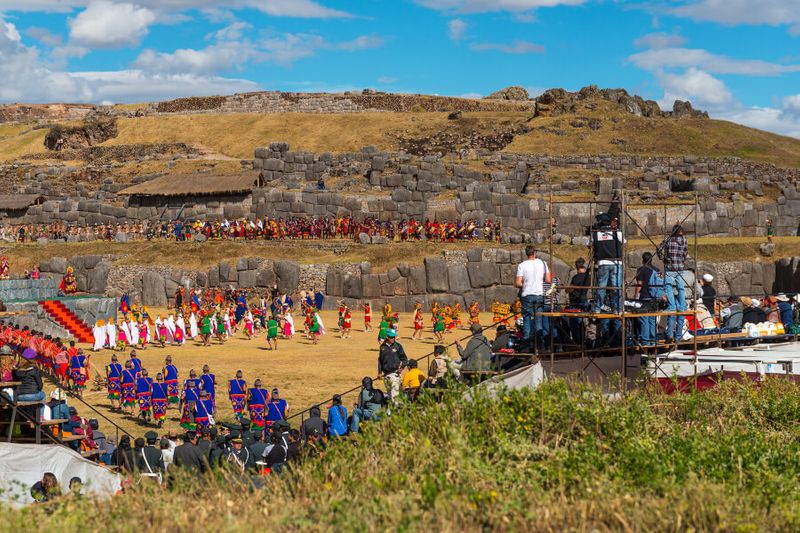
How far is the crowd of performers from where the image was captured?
43094mm

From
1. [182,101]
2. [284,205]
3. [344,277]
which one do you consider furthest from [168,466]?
[182,101]

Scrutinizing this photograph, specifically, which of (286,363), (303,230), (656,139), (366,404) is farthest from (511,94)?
(366,404)

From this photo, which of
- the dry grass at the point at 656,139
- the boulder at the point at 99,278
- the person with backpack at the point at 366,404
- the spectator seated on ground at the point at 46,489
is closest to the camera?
the spectator seated on ground at the point at 46,489

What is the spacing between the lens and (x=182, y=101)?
91375mm

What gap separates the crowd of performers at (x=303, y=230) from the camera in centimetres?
4309

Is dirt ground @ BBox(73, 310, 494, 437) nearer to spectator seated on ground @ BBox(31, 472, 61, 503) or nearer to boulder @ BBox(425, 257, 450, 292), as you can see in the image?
boulder @ BBox(425, 257, 450, 292)

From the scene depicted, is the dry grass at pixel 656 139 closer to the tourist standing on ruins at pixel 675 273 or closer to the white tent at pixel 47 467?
the tourist standing on ruins at pixel 675 273

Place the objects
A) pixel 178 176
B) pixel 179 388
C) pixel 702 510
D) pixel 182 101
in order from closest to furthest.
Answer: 1. pixel 702 510
2. pixel 179 388
3. pixel 178 176
4. pixel 182 101

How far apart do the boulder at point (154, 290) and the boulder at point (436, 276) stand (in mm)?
10983

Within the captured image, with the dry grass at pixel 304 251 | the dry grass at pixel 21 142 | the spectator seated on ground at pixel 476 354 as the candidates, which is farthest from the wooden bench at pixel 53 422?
the dry grass at pixel 21 142

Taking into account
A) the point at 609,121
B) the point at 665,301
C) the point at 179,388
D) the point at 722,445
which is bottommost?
the point at 179,388

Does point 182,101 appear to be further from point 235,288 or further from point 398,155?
point 235,288

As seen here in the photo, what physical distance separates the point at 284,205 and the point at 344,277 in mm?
10264

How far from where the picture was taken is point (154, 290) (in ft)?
132
